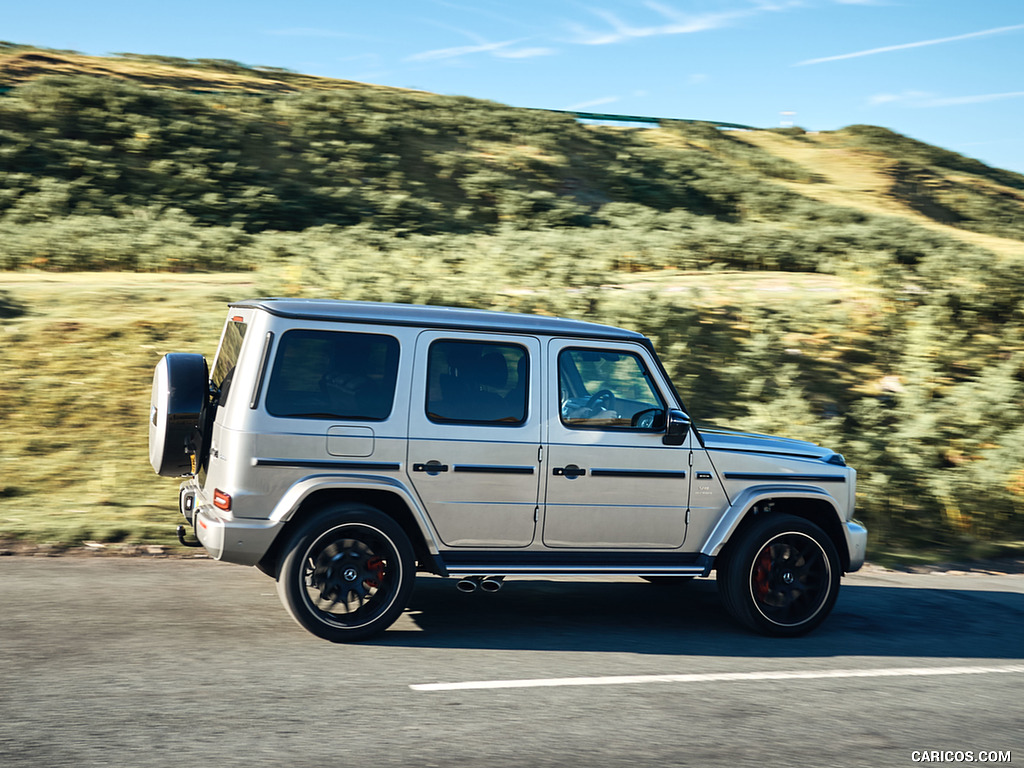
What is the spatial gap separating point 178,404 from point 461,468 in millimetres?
1739

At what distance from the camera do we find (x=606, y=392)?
21.1 ft

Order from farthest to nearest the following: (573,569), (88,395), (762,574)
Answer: (88,395), (762,574), (573,569)

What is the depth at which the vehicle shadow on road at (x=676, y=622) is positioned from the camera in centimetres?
628

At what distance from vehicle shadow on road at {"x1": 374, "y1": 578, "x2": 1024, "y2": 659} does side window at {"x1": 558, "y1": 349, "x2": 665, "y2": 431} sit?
4.52 ft

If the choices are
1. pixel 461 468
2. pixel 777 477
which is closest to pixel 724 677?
pixel 777 477

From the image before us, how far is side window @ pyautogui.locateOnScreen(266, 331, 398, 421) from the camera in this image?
572 cm

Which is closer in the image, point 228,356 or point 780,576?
point 228,356

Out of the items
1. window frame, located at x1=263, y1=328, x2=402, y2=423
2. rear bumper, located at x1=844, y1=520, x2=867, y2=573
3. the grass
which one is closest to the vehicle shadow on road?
rear bumper, located at x1=844, y1=520, x2=867, y2=573

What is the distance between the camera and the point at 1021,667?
20.6 ft

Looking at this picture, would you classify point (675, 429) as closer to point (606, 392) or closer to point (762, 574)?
point (606, 392)

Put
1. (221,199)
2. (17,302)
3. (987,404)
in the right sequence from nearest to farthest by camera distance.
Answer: (987,404), (17,302), (221,199)

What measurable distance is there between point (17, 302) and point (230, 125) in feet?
49.2

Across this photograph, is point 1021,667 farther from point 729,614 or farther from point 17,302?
point 17,302

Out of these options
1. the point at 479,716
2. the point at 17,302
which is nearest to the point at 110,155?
the point at 17,302
